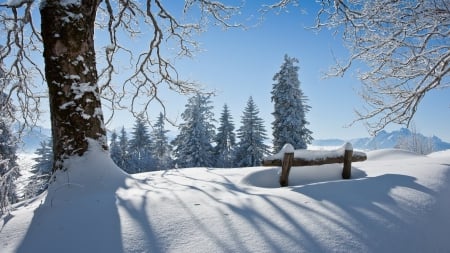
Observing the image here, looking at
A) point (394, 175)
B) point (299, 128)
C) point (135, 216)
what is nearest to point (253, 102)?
point (299, 128)

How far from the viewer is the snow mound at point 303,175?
239 inches

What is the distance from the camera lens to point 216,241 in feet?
8.18

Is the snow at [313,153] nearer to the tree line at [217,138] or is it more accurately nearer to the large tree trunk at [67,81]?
the large tree trunk at [67,81]

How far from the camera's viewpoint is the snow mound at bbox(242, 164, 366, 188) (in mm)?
6070

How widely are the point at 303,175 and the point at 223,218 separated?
4.03 meters

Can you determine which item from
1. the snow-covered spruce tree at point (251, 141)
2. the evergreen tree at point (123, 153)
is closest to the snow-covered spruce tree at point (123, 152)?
the evergreen tree at point (123, 153)

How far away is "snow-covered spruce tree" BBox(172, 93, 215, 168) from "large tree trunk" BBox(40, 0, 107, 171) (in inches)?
1008

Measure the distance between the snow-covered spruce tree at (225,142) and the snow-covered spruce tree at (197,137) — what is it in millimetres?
1194

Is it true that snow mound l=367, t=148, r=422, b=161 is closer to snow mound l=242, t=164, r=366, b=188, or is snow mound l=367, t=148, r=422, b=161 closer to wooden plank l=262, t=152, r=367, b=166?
snow mound l=242, t=164, r=366, b=188

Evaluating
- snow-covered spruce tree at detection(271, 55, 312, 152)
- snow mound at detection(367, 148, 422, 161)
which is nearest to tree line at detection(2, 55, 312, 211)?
snow-covered spruce tree at detection(271, 55, 312, 152)

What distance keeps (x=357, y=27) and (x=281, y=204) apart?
7210mm

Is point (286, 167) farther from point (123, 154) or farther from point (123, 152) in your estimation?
point (123, 152)

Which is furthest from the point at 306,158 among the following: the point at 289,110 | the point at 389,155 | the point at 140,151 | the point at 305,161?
the point at 140,151

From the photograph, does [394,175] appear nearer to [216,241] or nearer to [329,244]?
[329,244]
